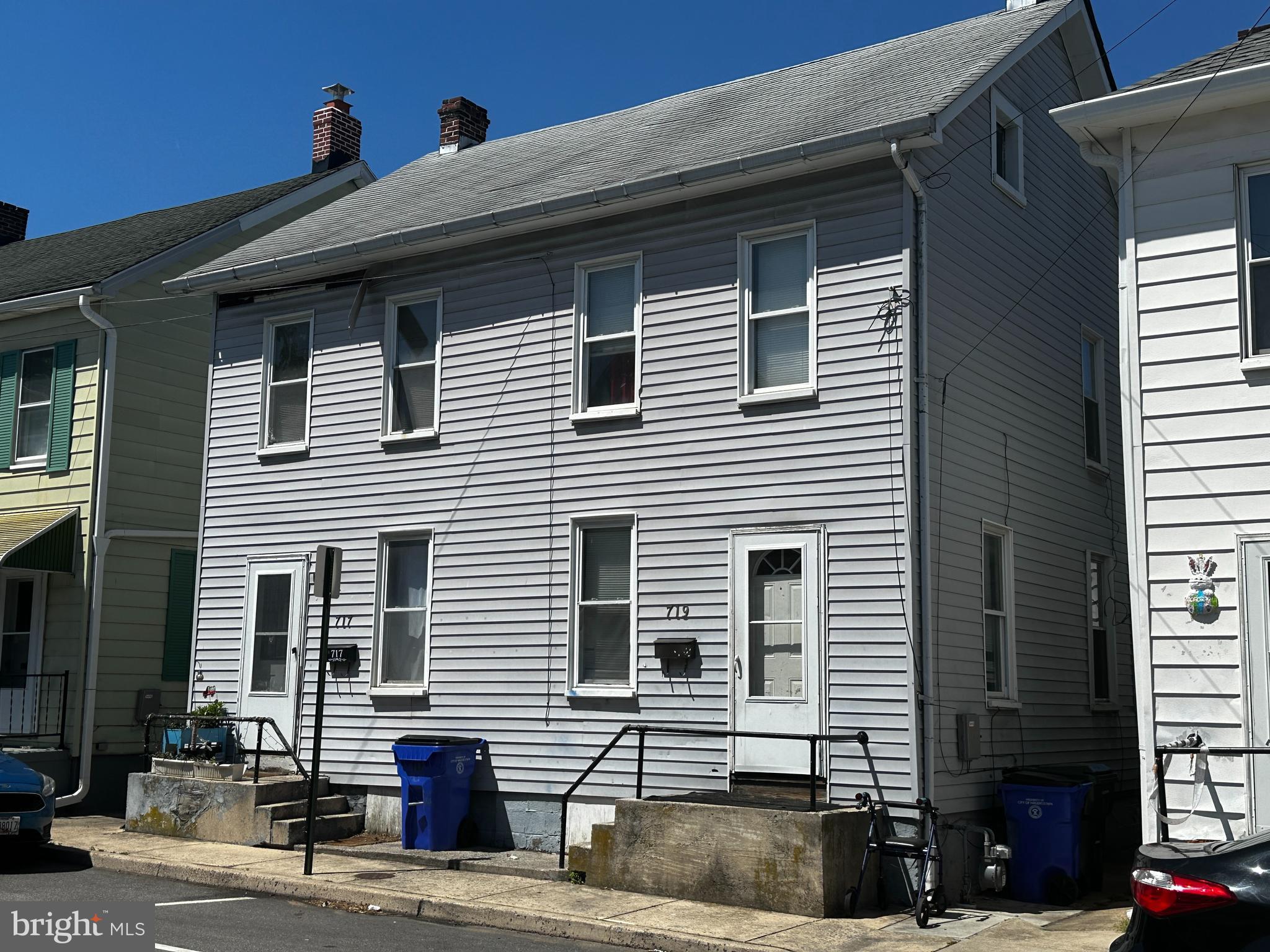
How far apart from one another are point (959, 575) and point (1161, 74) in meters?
4.76

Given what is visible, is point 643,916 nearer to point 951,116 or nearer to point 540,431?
point 540,431

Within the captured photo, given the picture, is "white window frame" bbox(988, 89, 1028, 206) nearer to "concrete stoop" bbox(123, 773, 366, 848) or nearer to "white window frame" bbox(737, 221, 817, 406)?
"white window frame" bbox(737, 221, 817, 406)

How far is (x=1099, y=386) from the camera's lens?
16.5m

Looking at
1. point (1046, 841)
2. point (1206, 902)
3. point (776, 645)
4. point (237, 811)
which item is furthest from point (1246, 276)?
point (237, 811)

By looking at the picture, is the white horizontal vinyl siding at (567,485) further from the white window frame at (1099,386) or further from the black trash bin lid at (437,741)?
the white window frame at (1099,386)

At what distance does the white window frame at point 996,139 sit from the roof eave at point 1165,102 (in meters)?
3.17

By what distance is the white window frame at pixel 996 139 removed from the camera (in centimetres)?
1406

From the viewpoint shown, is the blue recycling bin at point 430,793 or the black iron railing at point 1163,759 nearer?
the black iron railing at point 1163,759

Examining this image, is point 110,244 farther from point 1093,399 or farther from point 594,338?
point 1093,399

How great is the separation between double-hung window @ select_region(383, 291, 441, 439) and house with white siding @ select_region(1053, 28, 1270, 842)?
7.75 m

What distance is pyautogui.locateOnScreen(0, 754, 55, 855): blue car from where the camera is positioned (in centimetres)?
1242

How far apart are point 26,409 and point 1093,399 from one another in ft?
49.3

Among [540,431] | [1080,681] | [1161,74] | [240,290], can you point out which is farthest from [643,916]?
[240,290]

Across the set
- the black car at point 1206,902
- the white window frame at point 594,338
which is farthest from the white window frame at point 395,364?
the black car at point 1206,902
